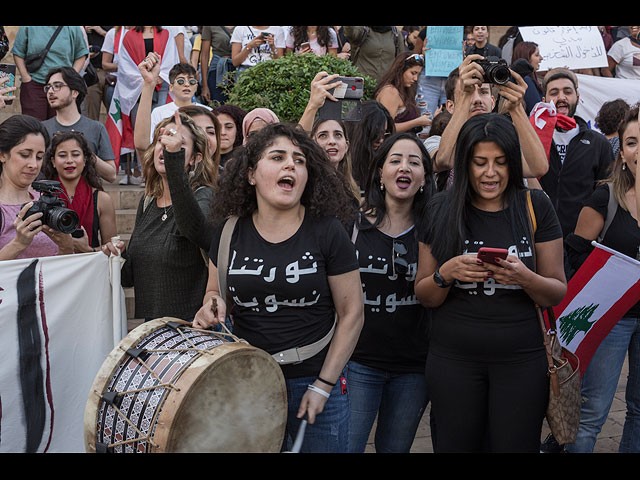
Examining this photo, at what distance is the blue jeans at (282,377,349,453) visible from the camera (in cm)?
296

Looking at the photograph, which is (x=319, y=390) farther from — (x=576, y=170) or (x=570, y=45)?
(x=570, y=45)

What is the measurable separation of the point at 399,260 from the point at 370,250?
0.52 feet

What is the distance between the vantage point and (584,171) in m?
5.02

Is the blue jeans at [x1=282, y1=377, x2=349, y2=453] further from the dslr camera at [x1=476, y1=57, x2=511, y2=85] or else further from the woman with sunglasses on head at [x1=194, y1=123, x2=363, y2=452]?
the dslr camera at [x1=476, y1=57, x2=511, y2=85]

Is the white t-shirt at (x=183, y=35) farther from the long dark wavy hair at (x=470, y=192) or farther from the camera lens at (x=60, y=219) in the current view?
the long dark wavy hair at (x=470, y=192)

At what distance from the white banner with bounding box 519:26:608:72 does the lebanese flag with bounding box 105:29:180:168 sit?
4.64m

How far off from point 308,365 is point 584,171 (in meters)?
3.04

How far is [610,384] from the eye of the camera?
12.9 ft

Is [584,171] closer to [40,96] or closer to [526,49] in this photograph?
[526,49]

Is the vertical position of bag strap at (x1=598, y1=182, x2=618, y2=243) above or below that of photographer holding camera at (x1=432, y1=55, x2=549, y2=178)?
below

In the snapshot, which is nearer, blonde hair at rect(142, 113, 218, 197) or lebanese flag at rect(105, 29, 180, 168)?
blonde hair at rect(142, 113, 218, 197)

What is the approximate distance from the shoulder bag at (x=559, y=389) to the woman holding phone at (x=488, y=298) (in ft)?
0.08

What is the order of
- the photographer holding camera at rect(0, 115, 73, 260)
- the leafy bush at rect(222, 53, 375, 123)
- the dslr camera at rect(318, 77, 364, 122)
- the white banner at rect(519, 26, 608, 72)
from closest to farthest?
the photographer holding camera at rect(0, 115, 73, 260) → the dslr camera at rect(318, 77, 364, 122) → the leafy bush at rect(222, 53, 375, 123) → the white banner at rect(519, 26, 608, 72)

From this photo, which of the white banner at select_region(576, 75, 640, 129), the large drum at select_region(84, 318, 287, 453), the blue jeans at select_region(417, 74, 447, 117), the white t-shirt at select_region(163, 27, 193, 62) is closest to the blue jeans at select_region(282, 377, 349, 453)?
the large drum at select_region(84, 318, 287, 453)
